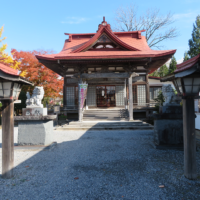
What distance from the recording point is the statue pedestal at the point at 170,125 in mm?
4934

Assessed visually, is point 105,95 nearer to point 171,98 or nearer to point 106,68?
point 106,68

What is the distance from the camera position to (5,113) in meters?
3.17

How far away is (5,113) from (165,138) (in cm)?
469

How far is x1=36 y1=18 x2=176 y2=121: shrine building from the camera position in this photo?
32.0ft

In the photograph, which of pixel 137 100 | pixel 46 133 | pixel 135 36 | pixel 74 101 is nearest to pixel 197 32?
pixel 135 36

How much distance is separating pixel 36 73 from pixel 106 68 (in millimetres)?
7599

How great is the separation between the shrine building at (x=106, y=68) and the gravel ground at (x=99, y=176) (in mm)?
5570

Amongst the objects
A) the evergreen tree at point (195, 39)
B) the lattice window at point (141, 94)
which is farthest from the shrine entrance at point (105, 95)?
the evergreen tree at point (195, 39)

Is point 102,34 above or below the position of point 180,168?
above

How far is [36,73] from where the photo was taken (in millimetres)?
14062

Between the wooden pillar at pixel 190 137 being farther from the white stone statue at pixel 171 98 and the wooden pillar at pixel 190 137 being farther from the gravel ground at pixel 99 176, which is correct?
the white stone statue at pixel 171 98

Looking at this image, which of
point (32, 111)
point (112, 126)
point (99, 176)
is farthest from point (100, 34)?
point (99, 176)

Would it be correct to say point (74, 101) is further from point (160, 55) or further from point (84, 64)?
point (160, 55)

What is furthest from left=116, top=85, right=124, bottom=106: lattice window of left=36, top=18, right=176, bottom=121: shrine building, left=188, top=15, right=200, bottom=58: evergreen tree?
left=188, top=15, right=200, bottom=58: evergreen tree
